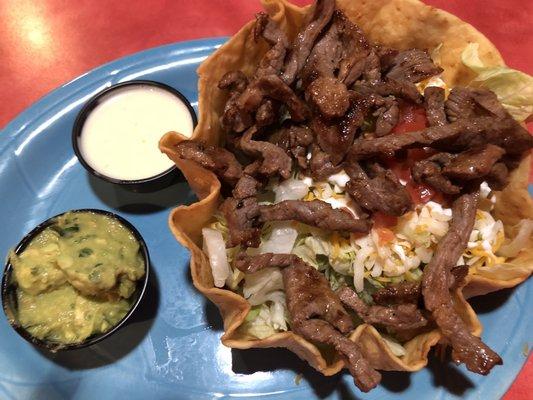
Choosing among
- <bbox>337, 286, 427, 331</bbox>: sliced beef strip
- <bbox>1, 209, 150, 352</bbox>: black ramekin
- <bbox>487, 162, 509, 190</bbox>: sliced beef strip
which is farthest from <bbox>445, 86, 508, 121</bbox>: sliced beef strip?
<bbox>1, 209, 150, 352</bbox>: black ramekin

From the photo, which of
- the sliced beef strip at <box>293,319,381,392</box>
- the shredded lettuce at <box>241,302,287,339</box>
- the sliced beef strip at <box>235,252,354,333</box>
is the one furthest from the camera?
the shredded lettuce at <box>241,302,287,339</box>

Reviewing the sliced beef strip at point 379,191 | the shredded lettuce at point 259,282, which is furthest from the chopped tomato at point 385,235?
the shredded lettuce at point 259,282

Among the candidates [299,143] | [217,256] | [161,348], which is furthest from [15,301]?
[299,143]

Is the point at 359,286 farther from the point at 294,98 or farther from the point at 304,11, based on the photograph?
the point at 304,11

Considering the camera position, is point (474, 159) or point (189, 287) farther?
point (189, 287)

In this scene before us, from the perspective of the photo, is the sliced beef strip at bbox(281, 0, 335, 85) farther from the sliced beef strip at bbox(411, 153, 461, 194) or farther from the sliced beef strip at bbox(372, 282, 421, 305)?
the sliced beef strip at bbox(372, 282, 421, 305)

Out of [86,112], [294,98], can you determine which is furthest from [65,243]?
[294,98]

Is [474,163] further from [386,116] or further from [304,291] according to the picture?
[304,291]
